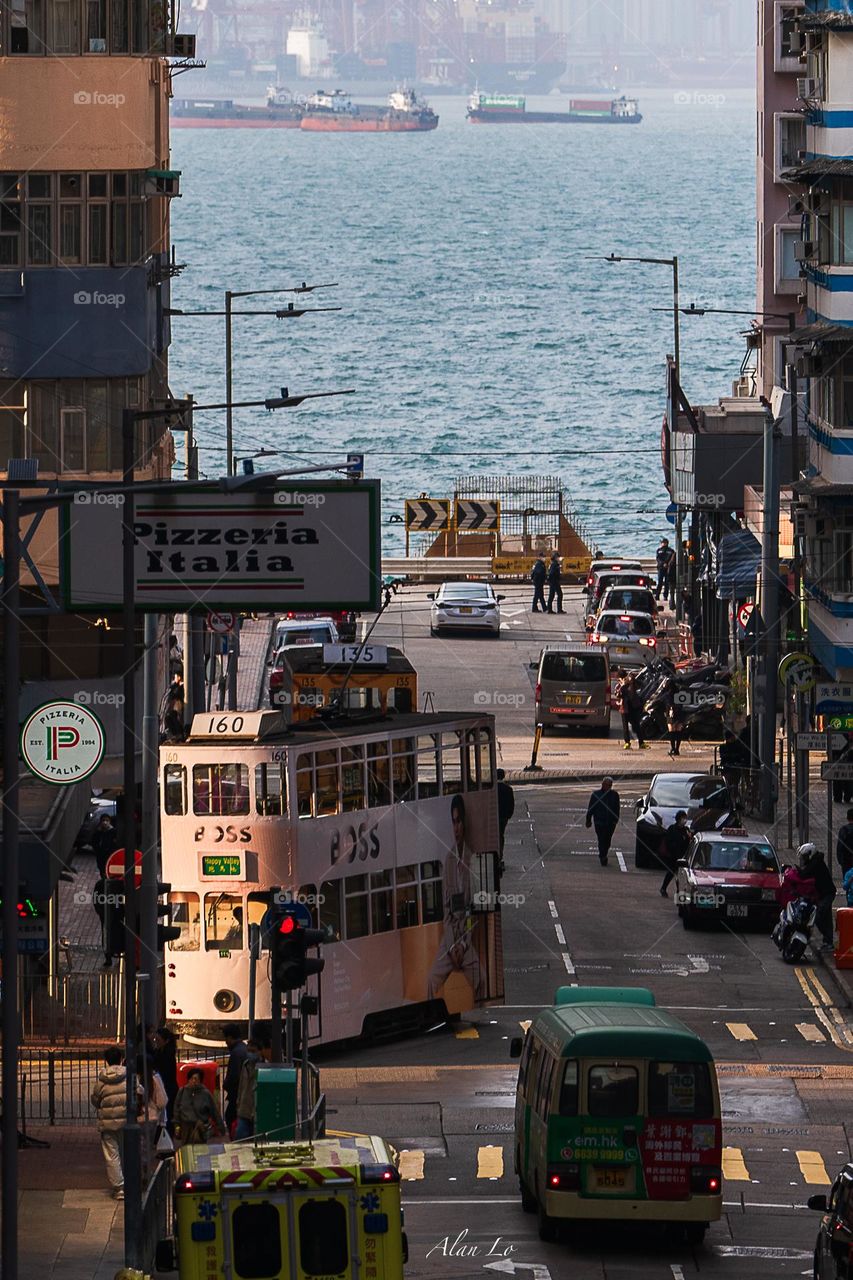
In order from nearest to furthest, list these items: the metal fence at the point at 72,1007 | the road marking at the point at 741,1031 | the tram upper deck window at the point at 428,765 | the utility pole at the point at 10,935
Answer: the utility pole at the point at 10,935
the metal fence at the point at 72,1007
the road marking at the point at 741,1031
the tram upper deck window at the point at 428,765

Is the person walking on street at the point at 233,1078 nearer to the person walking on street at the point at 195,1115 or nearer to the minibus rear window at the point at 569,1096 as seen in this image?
the person walking on street at the point at 195,1115

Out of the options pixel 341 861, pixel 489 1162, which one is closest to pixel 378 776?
pixel 341 861

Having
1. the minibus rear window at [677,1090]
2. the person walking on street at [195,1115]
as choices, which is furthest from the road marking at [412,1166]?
the minibus rear window at [677,1090]

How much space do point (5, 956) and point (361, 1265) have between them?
183 inches

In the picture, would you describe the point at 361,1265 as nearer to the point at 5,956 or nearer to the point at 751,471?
the point at 5,956

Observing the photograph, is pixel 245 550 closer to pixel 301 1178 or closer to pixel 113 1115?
pixel 113 1115

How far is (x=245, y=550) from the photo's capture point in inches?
1275

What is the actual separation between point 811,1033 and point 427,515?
52.6 meters

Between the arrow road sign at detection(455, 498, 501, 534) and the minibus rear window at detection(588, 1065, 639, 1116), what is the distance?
6314cm

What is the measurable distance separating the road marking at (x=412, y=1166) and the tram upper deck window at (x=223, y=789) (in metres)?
5.91

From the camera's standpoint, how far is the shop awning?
6059 centimetres

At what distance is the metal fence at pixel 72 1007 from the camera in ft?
111

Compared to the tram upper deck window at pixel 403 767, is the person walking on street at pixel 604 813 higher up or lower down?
lower down

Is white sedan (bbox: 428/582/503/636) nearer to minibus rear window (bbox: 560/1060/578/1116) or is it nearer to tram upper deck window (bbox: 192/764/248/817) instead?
tram upper deck window (bbox: 192/764/248/817)
